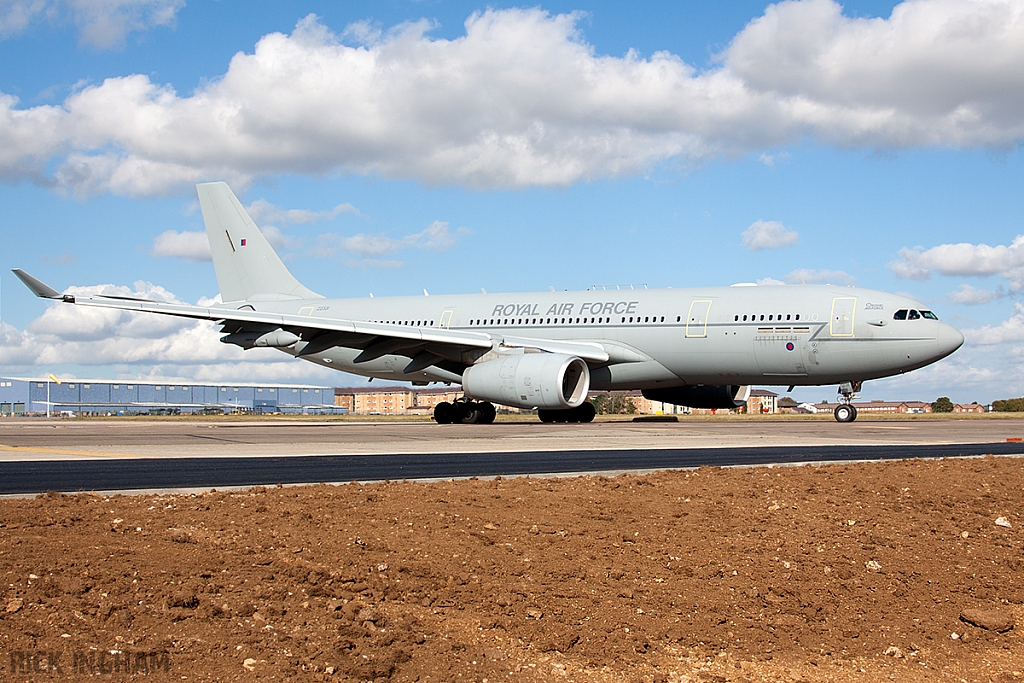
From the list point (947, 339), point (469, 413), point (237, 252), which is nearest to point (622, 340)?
point (469, 413)

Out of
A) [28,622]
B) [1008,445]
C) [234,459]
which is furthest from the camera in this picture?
[1008,445]

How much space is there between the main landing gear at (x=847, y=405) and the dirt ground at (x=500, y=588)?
20.7m

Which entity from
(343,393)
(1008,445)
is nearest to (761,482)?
(1008,445)

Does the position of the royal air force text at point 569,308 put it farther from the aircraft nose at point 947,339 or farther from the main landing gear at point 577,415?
the aircraft nose at point 947,339

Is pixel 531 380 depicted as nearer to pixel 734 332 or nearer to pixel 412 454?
pixel 734 332

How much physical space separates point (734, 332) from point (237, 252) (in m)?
19.7

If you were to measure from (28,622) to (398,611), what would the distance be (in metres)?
2.08

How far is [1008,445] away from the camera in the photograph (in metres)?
17.5

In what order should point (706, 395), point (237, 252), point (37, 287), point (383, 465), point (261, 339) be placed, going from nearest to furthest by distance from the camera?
point (383, 465) → point (37, 287) → point (261, 339) → point (706, 395) → point (237, 252)

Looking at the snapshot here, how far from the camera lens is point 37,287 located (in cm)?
2497

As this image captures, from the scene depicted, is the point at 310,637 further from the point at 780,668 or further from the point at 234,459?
the point at 234,459

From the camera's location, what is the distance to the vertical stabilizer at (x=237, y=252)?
36656mm

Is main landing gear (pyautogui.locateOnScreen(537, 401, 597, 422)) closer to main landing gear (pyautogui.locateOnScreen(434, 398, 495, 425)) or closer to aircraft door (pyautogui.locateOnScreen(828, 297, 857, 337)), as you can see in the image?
main landing gear (pyautogui.locateOnScreen(434, 398, 495, 425))

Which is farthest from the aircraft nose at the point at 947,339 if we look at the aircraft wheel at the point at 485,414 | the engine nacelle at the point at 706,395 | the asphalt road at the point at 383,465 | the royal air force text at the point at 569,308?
the aircraft wheel at the point at 485,414
